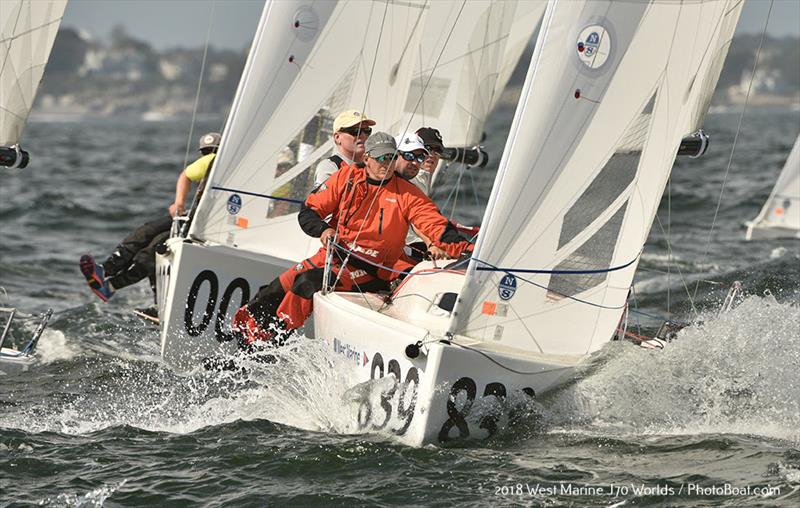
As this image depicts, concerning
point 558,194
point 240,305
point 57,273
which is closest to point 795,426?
point 558,194

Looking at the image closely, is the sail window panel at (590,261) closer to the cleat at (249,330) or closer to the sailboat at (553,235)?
the sailboat at (553,235)

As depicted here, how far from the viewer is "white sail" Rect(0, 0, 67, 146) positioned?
808cm

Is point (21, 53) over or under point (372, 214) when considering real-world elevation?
over

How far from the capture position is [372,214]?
22.5 ft

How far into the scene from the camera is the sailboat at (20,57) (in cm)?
807

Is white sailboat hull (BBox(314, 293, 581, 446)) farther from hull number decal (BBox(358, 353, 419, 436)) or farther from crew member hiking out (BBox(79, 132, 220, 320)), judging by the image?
crew member hiking out (BBox(79, 132, 220, 320))

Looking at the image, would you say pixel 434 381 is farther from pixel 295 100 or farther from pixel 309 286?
pixel 295 100

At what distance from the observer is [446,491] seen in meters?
5.51

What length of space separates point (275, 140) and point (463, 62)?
6.23 feet

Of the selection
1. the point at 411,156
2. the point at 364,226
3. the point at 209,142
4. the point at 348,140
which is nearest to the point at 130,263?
the point at 209,142

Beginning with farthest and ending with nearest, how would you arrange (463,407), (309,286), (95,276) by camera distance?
1. (95,276)
2. (309,286)
3. (463,407)

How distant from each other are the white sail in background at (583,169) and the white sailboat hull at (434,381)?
0.20 metres

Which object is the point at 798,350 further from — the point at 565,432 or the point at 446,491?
the point at 446,491

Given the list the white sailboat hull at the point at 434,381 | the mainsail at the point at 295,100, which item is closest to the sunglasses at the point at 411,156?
the white sailboat hull at the point at 434,381
